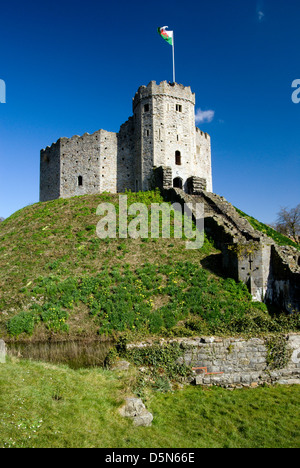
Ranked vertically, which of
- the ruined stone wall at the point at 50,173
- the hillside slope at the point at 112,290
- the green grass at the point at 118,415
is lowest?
the green grass at the point at 118,415

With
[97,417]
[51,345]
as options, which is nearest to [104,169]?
[51,345]

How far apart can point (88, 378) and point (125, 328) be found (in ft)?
15.9

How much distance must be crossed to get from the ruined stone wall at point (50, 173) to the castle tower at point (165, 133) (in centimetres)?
1004

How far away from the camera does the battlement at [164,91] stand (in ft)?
104

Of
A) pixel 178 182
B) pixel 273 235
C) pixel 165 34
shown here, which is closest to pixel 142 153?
pixel 178 182

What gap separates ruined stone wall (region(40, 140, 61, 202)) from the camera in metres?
36.5

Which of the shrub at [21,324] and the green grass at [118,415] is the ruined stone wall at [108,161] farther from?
the green grass at [118,415]

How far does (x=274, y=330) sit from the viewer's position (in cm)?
1092

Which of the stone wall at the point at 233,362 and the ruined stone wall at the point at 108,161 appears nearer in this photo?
the stone wall at the point at 233,362

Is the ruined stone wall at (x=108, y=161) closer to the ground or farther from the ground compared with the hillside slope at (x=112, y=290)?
farther from the ground

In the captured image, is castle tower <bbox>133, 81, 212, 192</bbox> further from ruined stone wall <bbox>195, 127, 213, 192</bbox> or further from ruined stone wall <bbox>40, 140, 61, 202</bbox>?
ruined stone wall <bbox>40, 140, 61, 202</bbox>

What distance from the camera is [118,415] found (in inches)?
275

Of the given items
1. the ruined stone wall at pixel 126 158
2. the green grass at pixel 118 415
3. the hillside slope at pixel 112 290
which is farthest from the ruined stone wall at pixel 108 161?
the green grass at pixel 118 415

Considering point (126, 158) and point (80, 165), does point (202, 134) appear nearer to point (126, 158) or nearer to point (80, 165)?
point (126, 158)
